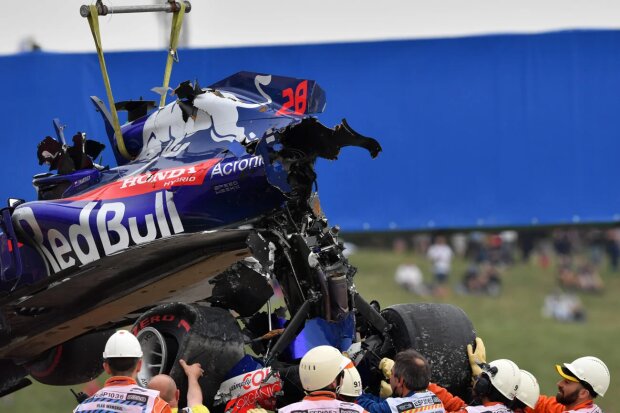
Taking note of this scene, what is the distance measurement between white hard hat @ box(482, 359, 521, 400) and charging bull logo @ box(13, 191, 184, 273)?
2094 millimetres

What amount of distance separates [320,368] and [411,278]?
41.5 ft

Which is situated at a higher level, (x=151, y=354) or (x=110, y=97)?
(x=110, y=97)

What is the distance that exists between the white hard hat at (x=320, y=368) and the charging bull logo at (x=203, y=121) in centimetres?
194

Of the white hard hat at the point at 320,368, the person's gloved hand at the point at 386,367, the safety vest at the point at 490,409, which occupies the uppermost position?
the white hard hat at the point at 320,368

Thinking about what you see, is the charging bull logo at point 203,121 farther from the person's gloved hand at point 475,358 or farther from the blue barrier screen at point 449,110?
the blue barrier screen at point 449,110

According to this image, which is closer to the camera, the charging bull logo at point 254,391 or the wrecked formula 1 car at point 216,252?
the charging bull logo at point 254,391

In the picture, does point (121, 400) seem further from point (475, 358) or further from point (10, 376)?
point (10, 376)

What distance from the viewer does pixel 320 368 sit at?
7.09 m

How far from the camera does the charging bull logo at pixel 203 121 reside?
882cm

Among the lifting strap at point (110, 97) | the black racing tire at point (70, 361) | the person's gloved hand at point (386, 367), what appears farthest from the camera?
the black racing tire at point (70, 361)

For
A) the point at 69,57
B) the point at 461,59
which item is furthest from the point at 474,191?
the point at 69,57

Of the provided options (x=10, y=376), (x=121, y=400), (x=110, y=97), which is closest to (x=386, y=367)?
(x=121, y=400)

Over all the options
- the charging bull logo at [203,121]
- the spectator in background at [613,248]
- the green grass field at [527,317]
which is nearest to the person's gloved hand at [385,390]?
the charging bull logo at [203,121]

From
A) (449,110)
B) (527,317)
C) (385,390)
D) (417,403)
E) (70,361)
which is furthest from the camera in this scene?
(527,317)
